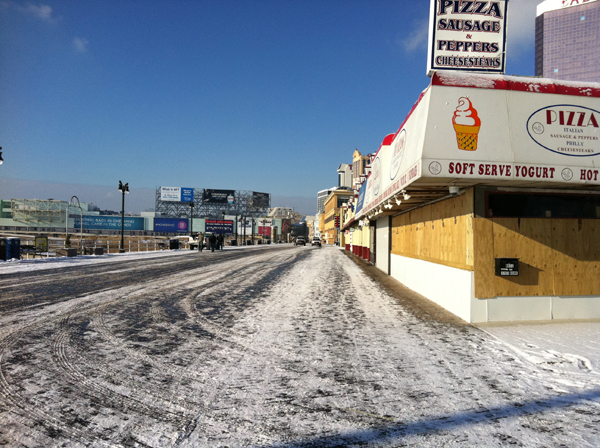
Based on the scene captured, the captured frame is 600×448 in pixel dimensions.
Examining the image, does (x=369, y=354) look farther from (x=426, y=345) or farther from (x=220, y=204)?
(x=220, y=204)

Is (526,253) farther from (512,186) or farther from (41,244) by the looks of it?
(41,244)

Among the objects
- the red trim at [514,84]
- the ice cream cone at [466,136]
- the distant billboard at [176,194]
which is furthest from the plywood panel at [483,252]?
the distant billboard at [176,194]

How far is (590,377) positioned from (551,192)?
12.8 feet

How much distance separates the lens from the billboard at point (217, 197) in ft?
380

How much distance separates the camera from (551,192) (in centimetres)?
686

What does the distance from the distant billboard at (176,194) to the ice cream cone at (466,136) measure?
10929 centimetres

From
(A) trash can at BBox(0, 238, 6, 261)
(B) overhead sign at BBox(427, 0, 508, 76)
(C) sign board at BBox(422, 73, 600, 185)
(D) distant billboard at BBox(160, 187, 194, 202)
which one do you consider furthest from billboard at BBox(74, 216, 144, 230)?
(C) sign board at BBox(422, 73, 600, 185)

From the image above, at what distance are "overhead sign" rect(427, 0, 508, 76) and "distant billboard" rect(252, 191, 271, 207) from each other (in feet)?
371

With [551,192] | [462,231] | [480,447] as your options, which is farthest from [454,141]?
[480,447]

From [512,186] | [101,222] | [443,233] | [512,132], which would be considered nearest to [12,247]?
[443,233]

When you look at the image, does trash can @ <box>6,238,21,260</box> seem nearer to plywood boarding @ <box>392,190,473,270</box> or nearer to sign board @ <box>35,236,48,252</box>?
sign board @ <box>35,236,48,252</box>

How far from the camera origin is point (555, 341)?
5469mm

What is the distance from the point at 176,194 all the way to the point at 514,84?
4418 inches

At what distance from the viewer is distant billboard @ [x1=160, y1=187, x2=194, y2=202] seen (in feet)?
359
